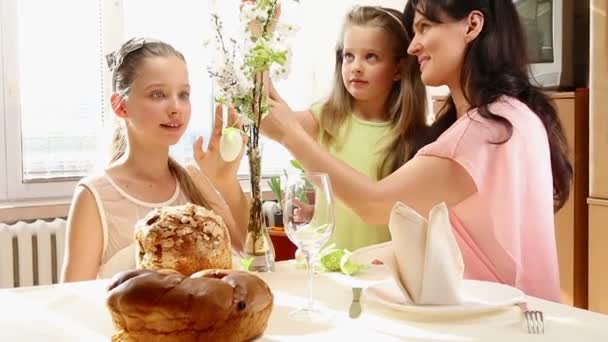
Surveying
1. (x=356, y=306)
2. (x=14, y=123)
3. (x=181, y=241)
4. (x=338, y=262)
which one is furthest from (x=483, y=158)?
(x=14, y=123)

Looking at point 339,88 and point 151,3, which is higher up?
point 151,3

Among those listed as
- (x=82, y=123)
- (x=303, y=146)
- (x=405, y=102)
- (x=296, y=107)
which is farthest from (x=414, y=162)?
(x=296, y=107)

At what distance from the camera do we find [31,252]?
327 cm

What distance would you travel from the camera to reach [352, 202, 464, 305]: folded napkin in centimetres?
121

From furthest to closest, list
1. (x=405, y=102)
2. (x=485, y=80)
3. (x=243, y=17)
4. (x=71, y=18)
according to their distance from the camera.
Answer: (x=71, y=18) → (x=405, y=102) → (x=485, y=80) → (x=243, y=17)

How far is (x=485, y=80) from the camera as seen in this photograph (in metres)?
1.81

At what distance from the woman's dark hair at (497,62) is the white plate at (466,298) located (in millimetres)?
570

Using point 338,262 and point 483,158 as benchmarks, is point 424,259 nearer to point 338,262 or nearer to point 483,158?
point 338,262

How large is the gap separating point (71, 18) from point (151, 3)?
40 centimetres

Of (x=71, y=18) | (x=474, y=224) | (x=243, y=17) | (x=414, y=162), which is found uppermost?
(x=71, y=18)

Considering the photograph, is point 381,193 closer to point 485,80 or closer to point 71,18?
point 485,80

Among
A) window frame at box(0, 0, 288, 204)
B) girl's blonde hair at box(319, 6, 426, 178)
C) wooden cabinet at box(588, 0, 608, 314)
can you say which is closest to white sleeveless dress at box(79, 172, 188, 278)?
girl's blonde hair at box(319, 6, 426, 178)

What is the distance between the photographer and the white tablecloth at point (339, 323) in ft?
3.55

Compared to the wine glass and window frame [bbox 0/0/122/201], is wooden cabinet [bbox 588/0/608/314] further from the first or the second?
window frame [bbox 0/0/122/201]
